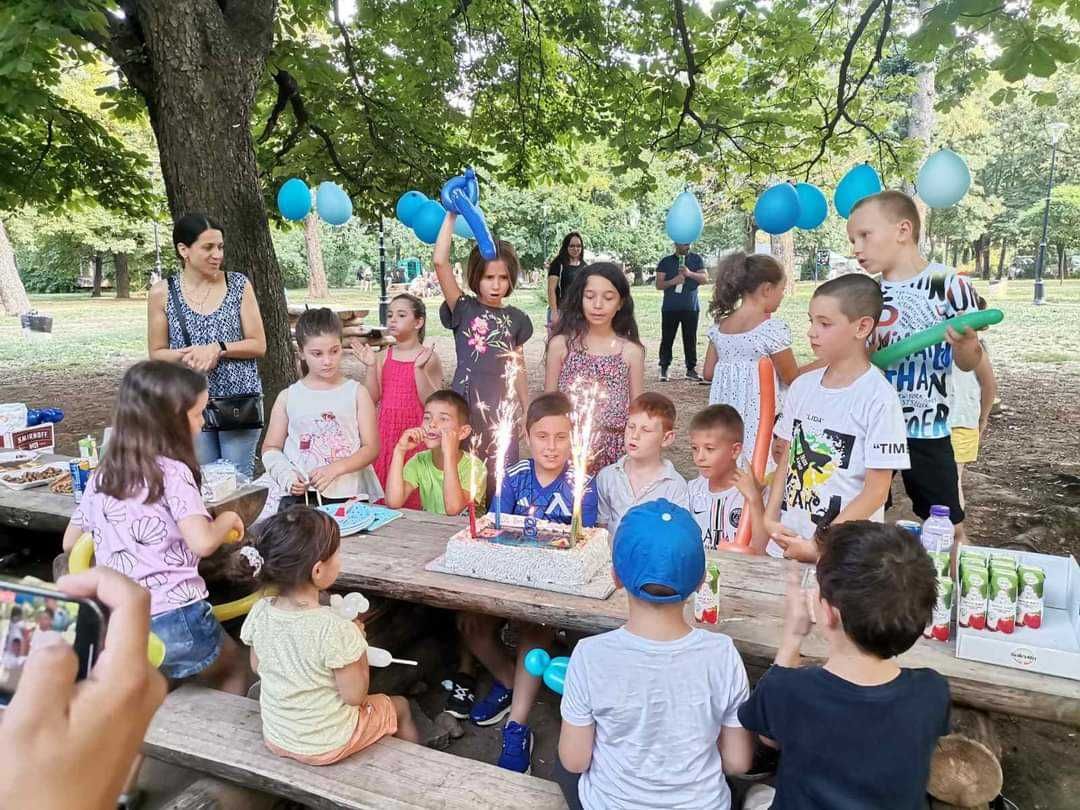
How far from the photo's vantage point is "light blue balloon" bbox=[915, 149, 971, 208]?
4367 mm

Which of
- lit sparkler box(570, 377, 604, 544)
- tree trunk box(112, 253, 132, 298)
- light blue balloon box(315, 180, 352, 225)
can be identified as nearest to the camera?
lit sparkler box(570, 377, 604, 544)

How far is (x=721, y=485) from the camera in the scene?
10.3 feet

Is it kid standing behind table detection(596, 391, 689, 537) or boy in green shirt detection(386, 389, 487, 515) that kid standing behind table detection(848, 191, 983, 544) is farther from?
boy in green shirt detection(386, 389, 487, 515)

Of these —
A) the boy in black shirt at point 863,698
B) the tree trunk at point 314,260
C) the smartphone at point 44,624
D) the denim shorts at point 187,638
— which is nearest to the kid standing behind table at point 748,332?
the boy in black shirt at point 863,698

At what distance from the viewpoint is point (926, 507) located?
10.7 ft

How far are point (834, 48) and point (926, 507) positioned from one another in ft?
17.2

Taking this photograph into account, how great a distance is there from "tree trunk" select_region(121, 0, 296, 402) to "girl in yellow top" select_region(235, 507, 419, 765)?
3559mm

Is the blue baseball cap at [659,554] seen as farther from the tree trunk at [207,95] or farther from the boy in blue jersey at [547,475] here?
the tree trunk at [207,95]

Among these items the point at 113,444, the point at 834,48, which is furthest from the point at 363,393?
the point at 834,48

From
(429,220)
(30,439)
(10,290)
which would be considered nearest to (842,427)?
(429,220)

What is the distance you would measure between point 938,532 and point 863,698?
0.87 metres

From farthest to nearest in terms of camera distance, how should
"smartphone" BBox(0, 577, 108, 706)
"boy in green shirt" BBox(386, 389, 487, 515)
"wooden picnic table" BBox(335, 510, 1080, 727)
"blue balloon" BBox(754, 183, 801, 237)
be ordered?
1. "blue balloon" BBox(754, 183, 801, 237)
2. "boy in green shirt" BBox(386, 389, 487, 515)
3. "wooden picnic table" BBox(335, 510, 1080, 727)
4. "smartphone" BBox(0, 577, 108, 706)

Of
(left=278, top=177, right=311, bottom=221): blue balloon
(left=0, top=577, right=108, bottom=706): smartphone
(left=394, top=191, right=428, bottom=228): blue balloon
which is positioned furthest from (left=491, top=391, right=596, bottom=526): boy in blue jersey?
(left=278, top=177, right=311, bottom=221): blue balloon

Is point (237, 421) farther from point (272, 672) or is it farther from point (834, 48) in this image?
point (834, 48)
